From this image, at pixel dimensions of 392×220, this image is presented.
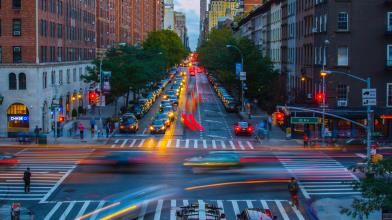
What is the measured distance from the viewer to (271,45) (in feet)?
393

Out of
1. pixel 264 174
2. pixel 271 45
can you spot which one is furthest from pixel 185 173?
pixel 271 45

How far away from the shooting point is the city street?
3572 centimetres

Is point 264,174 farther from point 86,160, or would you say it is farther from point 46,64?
point 46,64

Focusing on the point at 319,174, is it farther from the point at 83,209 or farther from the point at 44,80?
the point at 44,80

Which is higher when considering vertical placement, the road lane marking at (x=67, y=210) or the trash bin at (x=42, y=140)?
the trash bin at (x=42, y=140)

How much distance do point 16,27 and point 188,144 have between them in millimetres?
22367

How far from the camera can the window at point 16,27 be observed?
7025 centimetres

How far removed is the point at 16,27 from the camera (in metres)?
70.3

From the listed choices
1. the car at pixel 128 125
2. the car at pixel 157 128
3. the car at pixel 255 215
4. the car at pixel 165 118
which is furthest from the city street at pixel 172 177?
the car at pixel 165 118

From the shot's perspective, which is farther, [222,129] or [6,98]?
[222,129]

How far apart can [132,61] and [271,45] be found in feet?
103

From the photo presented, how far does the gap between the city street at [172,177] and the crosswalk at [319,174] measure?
0.06 meters

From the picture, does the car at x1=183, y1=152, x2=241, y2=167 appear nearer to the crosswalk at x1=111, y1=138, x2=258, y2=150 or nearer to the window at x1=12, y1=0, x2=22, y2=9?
the crosswalk at x1=111, y1=138, x2=258, y2=150

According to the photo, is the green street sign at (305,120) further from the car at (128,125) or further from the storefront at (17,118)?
the storefront at (17,118)
